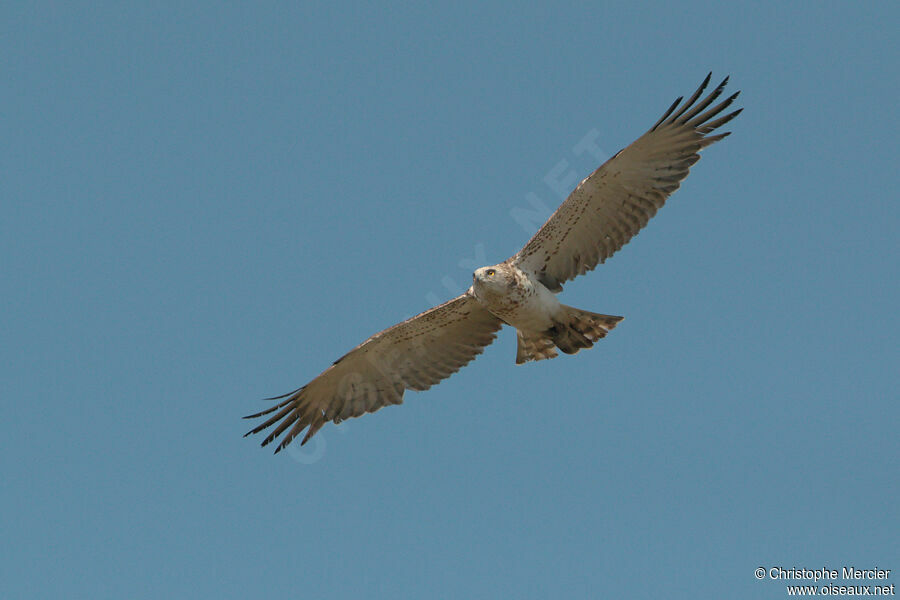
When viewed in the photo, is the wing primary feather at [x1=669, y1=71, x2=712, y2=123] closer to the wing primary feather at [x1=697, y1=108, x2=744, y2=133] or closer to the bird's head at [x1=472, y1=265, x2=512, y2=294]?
the wing primary feather at [x1=697, y1=108, x2=744, y2=133]

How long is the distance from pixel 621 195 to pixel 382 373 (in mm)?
3748

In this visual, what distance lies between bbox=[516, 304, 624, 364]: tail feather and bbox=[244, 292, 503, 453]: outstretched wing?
573 millimetres

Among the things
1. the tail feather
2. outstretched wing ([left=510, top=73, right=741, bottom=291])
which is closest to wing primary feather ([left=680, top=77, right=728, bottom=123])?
outstretched wing ([left=510, top=73, right=741, bottom=291])

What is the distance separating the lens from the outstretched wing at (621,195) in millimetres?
→ 11055

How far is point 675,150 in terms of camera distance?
1120cm

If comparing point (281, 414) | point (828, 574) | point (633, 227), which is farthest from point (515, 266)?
point (828, 574)

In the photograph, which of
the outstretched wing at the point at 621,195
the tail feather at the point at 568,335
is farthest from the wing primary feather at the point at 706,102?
the tail feather at the point at 568,335

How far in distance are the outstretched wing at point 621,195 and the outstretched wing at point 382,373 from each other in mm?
1151

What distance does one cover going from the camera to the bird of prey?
1106cm

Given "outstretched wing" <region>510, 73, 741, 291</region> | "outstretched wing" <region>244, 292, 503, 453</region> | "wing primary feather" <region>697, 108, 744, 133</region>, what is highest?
"wing primary feather" <region>697, 108, 744, 133</region>

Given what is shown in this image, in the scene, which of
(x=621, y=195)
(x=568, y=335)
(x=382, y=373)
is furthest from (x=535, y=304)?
(x=382, y=373)

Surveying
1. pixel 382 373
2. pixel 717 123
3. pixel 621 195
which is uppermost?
pixel 717 123

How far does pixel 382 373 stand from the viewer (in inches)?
488

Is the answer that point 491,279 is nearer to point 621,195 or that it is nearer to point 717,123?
point 621,195
